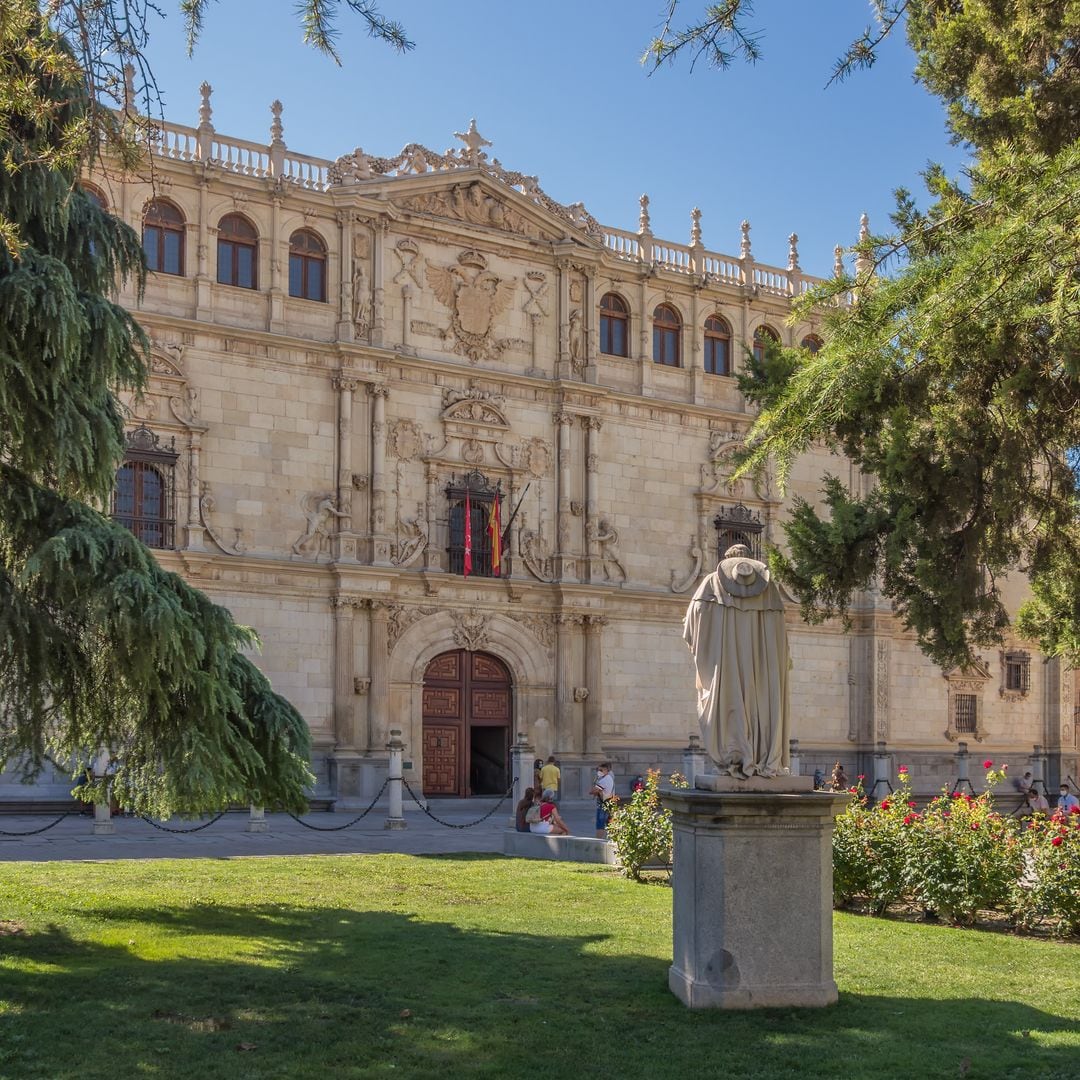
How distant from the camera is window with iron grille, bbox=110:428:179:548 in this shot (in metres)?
26.8

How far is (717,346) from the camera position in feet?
114

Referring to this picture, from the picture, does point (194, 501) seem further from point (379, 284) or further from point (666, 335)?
point (666, 335)

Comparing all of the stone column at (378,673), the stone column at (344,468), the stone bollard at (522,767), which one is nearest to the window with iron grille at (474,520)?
the stone column at (378,673)

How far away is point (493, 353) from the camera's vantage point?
31.2m

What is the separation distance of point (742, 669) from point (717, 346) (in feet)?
88.4

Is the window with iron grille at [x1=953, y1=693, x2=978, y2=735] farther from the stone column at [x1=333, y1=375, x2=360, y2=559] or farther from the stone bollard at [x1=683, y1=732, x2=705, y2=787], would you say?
the stone column at [x1=333, y1=375, x2=360, y2=559]

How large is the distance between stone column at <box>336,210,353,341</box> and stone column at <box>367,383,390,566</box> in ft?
4.22

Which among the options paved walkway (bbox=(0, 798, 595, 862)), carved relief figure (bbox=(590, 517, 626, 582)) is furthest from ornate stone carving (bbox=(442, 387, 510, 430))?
paved walkway (bbox=(0, 798, 595, 862))

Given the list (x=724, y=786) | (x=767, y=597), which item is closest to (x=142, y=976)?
Result: (x=724, y=786)

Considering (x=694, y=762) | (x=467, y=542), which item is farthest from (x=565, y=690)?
(x=694, y=762)

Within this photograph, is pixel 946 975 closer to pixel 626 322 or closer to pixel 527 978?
pixel 527 978

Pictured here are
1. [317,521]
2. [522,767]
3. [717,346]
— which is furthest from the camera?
[717,346]

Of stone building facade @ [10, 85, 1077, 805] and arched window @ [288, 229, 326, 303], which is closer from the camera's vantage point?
stone building facade @ [10, 85, 1077, 805]

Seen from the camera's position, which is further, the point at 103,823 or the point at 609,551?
the point at 609,551
